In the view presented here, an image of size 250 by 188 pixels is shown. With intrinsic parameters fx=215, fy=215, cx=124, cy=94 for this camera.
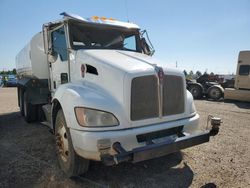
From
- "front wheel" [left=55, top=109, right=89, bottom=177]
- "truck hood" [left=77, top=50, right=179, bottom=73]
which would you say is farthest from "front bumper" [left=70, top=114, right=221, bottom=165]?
"truck hood" [left=77, top=50, right=179, bottom=73]

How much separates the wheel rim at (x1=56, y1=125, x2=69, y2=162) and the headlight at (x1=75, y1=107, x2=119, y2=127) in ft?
2.31

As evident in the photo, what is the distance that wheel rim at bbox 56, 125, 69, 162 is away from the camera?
3.41 m

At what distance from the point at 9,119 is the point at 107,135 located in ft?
20.7

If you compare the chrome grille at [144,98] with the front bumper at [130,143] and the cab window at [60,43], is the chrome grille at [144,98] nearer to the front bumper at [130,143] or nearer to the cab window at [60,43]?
the front bumper at [130,143]

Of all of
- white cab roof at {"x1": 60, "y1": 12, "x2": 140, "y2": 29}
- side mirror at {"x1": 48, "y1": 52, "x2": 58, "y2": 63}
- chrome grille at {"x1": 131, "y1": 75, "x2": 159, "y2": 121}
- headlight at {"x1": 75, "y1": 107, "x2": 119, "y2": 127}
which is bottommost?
headlight at {"x1": 75, "y1": 107, "x2": 119, "y2": 127}

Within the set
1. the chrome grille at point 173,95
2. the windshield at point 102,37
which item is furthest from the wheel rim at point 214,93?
the chrome grille at point 173,95

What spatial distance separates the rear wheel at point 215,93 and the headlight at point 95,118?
39.3 feet

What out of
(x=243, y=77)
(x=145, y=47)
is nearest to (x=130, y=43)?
(x=145, y=47)

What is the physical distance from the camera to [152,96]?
3.12 meters

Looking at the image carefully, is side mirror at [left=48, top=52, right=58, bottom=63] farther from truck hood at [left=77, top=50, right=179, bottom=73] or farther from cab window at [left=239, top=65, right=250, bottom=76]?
cab window at [left=239, top=65, right=250, bottom=76]

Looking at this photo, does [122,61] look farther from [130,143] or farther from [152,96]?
[130,143]

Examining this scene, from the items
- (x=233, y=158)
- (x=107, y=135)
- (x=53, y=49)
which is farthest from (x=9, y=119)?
(x=233, y=158)

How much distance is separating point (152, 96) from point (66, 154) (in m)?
1.65

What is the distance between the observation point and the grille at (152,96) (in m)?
3.01
